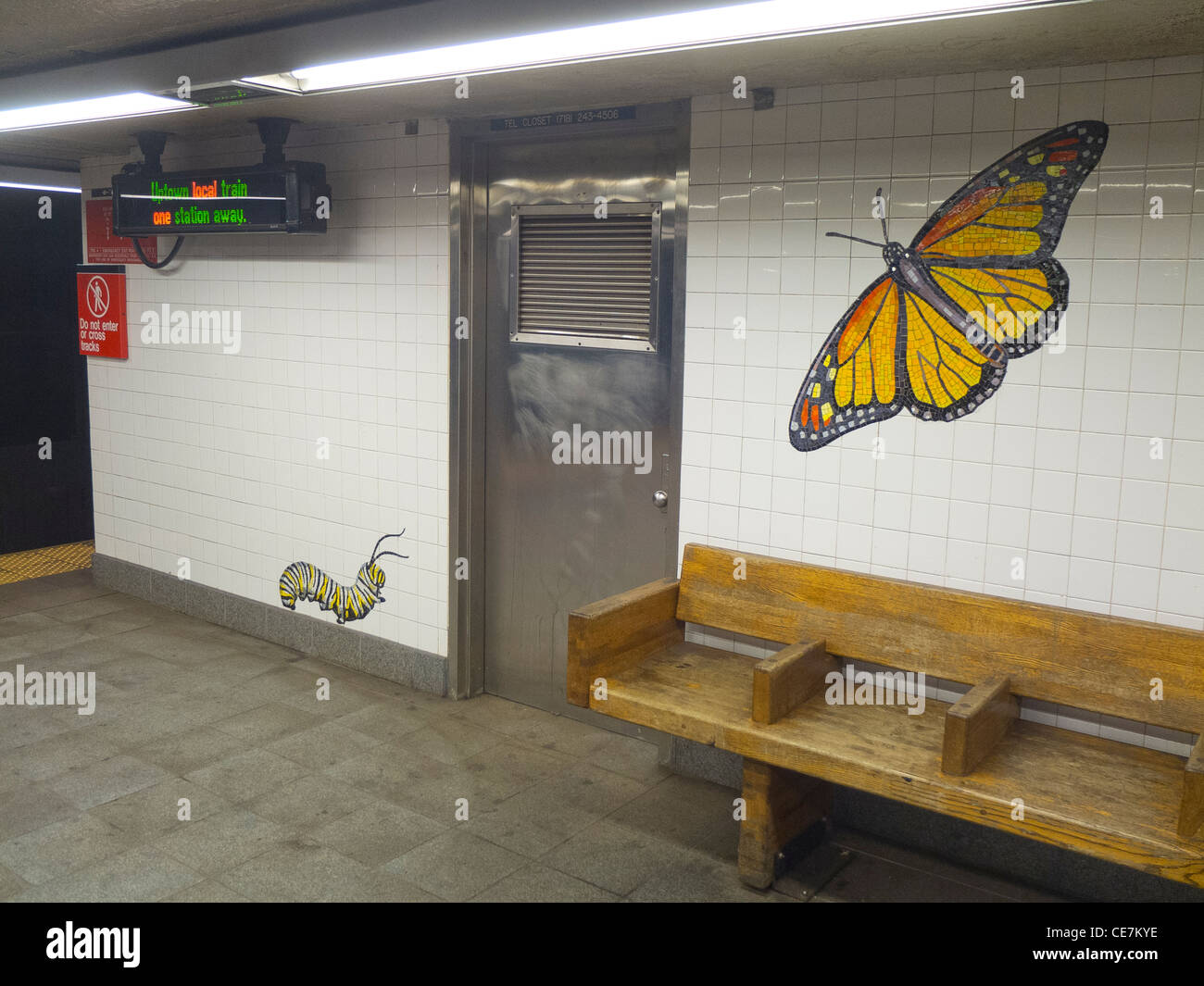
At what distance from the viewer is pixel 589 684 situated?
11.0ft

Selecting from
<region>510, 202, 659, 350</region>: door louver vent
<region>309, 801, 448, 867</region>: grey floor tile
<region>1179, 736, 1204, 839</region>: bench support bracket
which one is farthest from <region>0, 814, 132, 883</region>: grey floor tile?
<region>1179, 736, 1204, 839</region>: bench support bracket

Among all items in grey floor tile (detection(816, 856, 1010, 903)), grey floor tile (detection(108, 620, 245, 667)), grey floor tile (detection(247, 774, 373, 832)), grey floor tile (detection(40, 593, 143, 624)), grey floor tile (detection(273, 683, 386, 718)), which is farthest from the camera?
grey floor tile (detection(40, 593, 143, 624))

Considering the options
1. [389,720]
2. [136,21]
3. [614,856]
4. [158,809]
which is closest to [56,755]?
[158,809]

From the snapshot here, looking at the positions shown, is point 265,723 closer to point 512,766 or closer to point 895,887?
point 512,766

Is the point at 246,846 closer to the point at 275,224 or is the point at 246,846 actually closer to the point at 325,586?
the point at 325,586

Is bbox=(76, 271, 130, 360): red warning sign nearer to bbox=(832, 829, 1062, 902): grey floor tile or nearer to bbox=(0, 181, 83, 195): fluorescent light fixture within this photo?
bbox=(0, 181, 83, 195): fluorescent light fixture

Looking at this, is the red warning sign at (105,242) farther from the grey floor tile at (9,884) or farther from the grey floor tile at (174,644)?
the grey floor tile at (9,884)

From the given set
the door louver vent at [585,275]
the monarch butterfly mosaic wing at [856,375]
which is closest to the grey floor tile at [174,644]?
the door louver vent at [585,275]

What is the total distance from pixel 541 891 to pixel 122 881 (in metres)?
1.25

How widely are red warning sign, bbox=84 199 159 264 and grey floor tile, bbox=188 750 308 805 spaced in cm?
307

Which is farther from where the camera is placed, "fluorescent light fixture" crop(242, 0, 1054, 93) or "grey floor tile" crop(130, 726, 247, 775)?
"grey floor tile" crop(130, 726, 247, 775)

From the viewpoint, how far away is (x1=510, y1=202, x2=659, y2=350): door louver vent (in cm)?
414

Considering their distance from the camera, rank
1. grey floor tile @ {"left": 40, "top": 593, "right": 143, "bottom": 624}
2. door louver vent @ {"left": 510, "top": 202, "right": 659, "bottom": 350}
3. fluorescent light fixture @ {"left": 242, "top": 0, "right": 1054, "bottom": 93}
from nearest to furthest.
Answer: fluorescent light fixture @ {"left": 242, "top": 0, "right": 1054, "bottom": 93}, door louver vent @ {"left": 510, "top": 202, "right": 659, "bottom": 350}, grey floor tile @ {"left": 40, "top": 593, "right": 143, "bottom": 624}

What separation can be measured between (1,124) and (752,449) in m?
3.41
